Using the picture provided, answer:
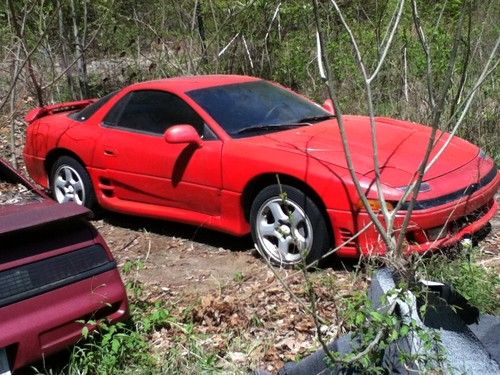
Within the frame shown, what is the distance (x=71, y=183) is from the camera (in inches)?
281

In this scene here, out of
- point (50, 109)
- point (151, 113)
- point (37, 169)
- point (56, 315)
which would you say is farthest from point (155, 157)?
point (56, 315)

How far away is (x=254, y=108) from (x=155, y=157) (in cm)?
94

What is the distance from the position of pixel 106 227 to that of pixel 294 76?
438cm

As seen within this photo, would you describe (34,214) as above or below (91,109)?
above

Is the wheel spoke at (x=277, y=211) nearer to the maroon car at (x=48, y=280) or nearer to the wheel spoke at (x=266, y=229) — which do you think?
the wheel spoke at (x=266, y=229)

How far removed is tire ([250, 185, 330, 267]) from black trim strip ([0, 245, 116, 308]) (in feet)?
5.15

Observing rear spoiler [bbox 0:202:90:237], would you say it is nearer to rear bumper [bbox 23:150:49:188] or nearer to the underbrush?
the underbrush

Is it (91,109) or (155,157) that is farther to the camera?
(91,109)

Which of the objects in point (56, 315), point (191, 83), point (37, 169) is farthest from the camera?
point (37, 169)

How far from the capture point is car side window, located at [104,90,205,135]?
6223 millimetres

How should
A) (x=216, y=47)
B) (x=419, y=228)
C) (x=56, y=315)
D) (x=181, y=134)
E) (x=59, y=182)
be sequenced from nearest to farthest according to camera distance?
(x=56, y=315) < (x=419, y=228) < (x=181, y=134) < (x=59, y=182) < (x=216, y=47)

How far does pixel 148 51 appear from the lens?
1132cm

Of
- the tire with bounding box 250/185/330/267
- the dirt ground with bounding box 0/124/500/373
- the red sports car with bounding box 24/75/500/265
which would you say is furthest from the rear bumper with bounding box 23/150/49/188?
the tire with bounding box 250/185/330/267

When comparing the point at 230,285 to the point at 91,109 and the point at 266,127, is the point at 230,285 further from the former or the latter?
the point at 91,109
